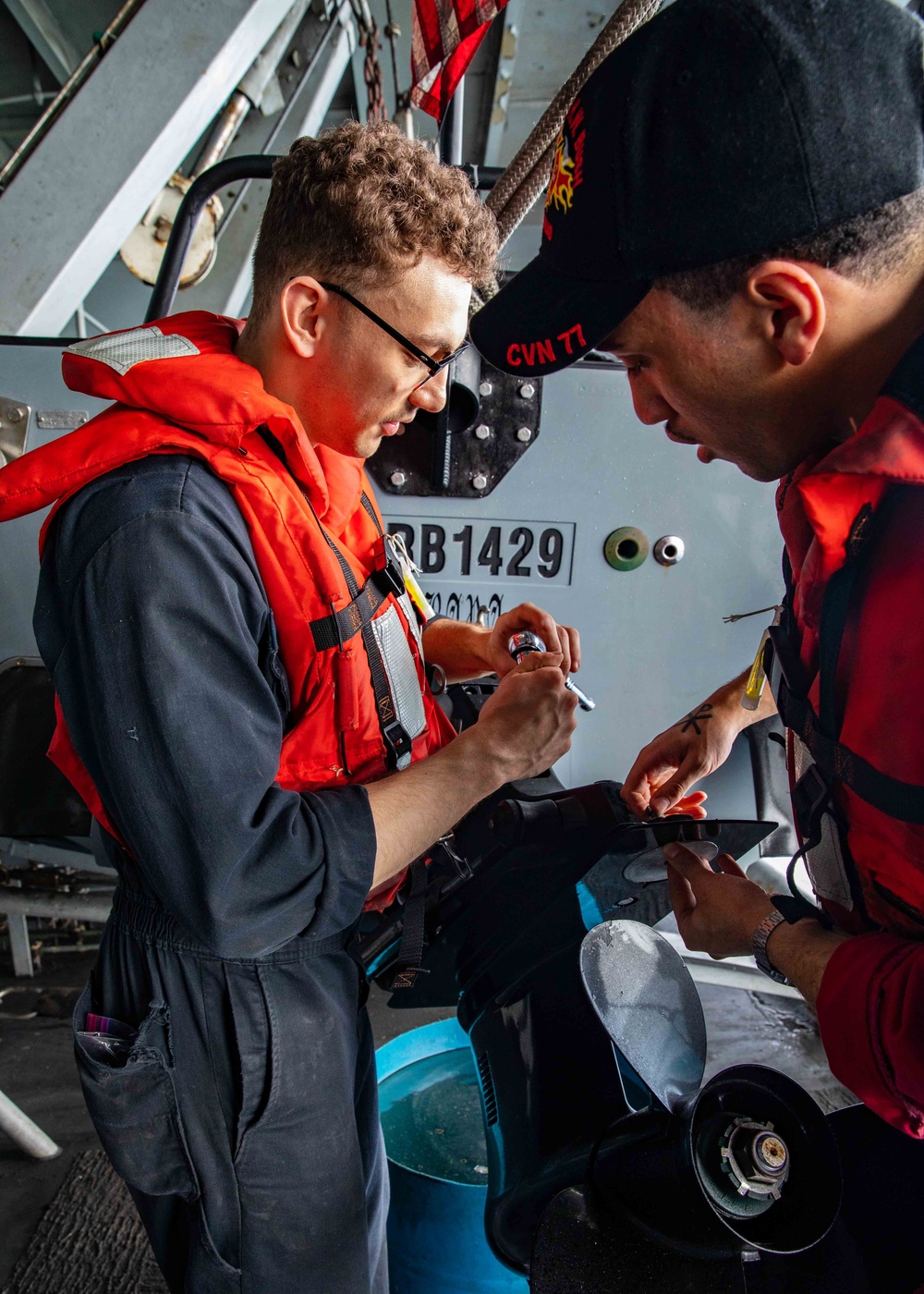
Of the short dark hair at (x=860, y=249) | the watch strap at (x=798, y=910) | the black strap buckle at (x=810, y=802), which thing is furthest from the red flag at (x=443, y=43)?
the watch strap at (x=798, y=910)

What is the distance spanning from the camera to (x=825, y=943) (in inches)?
38.8

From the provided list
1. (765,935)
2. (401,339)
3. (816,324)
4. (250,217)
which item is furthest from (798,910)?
(250,217)

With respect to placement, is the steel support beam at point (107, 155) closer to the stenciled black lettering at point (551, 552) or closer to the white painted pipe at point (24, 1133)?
the stenciled black lettering at point (551, 552)

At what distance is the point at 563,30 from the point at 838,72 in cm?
567

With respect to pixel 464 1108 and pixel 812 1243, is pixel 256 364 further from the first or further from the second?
pixel 464 1108

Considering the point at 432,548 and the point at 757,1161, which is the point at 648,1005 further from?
the point at 432,548

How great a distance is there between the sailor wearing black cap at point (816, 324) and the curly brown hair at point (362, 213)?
0.24 meters

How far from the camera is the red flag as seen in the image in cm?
233

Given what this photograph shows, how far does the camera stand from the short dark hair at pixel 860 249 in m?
0.80

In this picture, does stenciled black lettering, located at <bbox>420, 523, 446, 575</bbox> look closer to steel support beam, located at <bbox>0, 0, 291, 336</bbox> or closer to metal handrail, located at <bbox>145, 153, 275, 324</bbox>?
metal handrail, located at <bbox>145, 153, 275, 324</bbox>

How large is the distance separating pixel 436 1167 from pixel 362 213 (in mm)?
1888

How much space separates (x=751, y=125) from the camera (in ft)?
2.51

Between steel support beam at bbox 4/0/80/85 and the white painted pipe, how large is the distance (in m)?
5.07

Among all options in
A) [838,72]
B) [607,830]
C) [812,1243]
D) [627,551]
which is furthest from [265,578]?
[627,551]
